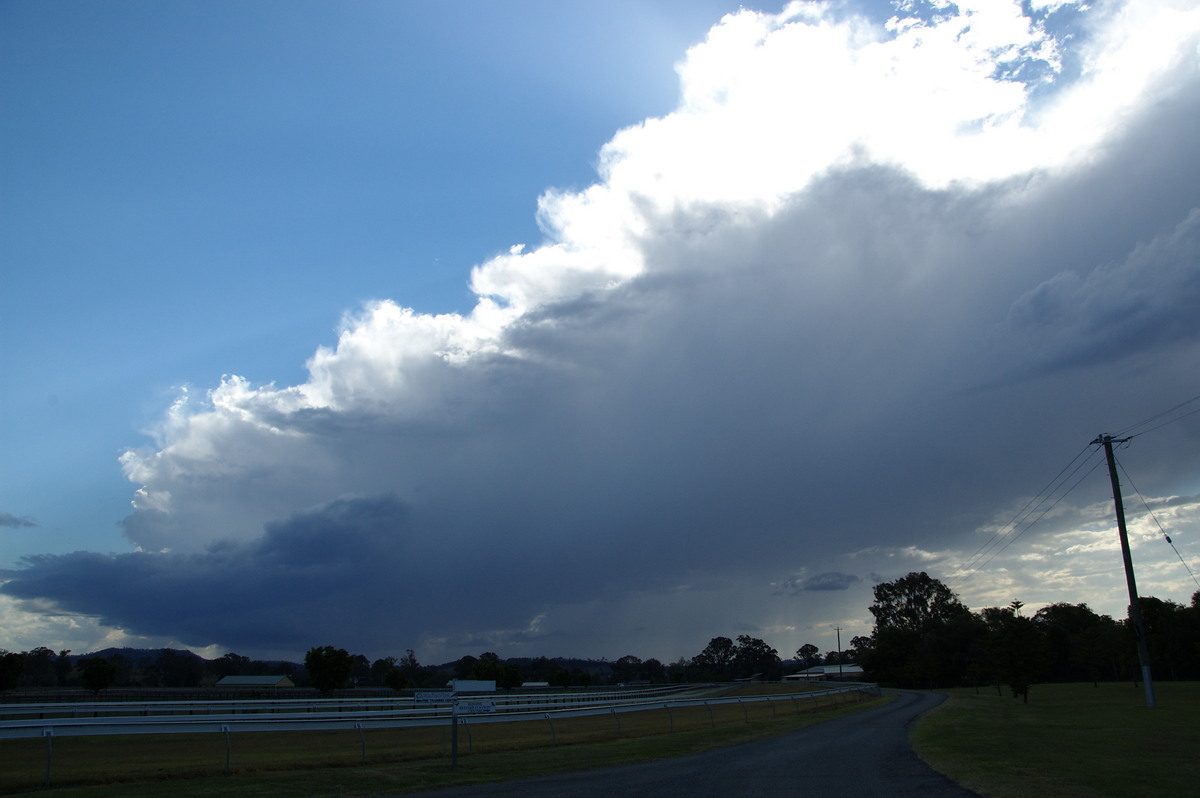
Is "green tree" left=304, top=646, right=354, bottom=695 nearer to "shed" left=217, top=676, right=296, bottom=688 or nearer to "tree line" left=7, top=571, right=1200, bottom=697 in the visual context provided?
"tree line" left=7, top=571, right=1200, bottom=697

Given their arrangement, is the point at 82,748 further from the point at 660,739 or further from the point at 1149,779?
the point at 1149,779

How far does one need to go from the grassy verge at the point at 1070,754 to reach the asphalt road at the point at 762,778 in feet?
3.56

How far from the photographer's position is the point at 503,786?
1680cm

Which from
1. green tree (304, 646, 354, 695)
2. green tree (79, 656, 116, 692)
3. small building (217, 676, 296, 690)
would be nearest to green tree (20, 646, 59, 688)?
small building (217, 676, 296, 690)

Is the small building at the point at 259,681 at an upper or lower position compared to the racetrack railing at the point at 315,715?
lower

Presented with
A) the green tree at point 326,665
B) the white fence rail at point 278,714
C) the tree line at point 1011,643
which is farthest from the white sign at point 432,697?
the green tree at point 326,665

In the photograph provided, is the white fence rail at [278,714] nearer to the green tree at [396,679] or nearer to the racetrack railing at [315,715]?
the racetrack railing at [315,715]

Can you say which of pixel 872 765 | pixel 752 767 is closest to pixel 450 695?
pixel 752 767

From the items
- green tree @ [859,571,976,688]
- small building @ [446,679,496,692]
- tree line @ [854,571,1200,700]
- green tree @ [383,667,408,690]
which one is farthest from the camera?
green tree @ [859,571,976,688]

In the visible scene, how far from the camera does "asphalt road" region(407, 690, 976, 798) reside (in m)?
14.9

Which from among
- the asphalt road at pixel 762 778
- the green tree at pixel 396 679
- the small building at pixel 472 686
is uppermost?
the small building at pixel 472 686

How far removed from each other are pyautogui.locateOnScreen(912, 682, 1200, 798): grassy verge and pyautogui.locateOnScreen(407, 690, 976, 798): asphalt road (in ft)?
3.56

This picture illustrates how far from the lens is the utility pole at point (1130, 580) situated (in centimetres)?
3959

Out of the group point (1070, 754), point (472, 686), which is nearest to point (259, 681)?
point (472, 686)
